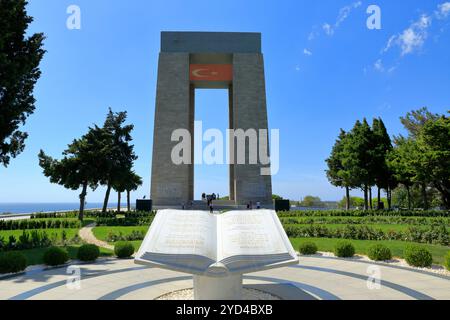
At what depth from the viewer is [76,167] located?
32469mm

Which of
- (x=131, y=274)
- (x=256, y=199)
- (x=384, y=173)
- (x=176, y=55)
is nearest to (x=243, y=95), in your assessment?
(x=176, y=55)

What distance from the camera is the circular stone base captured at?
7461mm

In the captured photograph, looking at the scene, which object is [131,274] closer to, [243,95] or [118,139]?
[118,139]

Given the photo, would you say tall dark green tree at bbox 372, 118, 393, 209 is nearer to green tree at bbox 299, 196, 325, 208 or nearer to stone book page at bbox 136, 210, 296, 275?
green tree at bbox 299, 196, 325, 208

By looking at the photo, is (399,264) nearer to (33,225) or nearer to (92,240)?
(92,240)

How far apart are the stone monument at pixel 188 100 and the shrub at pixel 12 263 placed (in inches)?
1184

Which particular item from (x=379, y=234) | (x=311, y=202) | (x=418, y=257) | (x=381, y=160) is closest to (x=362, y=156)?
(x=381, y=160)

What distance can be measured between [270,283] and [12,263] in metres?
8.66

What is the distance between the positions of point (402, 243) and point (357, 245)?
2530 millimetres

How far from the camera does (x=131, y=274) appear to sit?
10352 millimetres

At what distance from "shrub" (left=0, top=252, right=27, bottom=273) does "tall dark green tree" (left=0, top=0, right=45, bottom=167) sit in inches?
363

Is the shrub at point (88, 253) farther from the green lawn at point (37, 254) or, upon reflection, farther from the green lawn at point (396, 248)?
the green lawn at point (396, 248)

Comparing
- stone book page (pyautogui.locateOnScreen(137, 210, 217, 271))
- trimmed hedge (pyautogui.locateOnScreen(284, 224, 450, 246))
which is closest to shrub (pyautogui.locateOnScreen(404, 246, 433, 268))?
trimmed hedge (pyautogui.locateOnScreen(284, 224, 450, 246))

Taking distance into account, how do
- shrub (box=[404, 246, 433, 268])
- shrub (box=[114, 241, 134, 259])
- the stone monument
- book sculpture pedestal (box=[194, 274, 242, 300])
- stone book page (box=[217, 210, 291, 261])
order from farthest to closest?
1. the stone monument
2. shrub (box=[114, 241, 134, 259])
3. shrub (box=[404, 246, 433, 268])
4. book sculpture pedestal (box=[194, 274, 242, 300])
5. stone book page (box=[217, 210, 291, 261])
